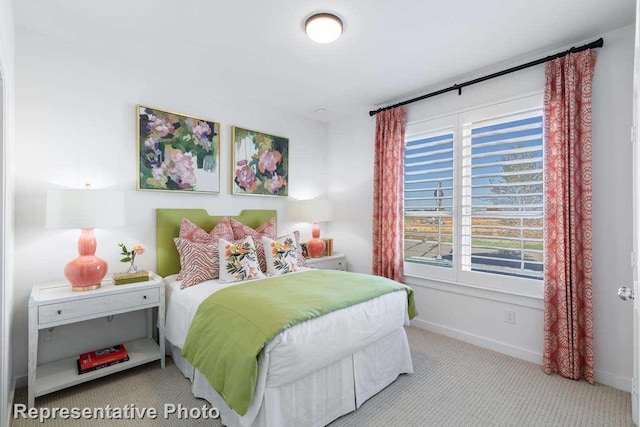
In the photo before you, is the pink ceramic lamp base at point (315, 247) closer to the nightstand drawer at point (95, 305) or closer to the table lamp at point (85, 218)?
the nightstand drawer at point (95, 305)

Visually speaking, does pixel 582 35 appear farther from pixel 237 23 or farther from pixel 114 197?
pixel 114 197

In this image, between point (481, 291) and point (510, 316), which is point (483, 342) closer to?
point (510, 316)

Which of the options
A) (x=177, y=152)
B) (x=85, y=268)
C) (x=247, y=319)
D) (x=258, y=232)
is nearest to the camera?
(x=247, y=319)

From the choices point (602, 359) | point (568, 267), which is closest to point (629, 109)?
point (568, 267)

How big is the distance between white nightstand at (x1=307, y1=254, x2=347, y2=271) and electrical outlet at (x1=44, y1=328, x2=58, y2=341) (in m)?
2.30

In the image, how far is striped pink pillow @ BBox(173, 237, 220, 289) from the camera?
255 cm

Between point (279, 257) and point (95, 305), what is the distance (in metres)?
1.42

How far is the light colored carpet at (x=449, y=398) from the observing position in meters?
1.92

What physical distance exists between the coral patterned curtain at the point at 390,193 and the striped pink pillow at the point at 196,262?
188cm

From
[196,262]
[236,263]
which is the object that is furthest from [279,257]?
[196,262]

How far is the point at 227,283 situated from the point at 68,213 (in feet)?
3.87

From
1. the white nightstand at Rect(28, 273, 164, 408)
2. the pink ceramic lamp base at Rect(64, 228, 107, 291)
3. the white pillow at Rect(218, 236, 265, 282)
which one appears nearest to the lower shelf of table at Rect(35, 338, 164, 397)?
the white nightstand at Rect(28, 273, 164, 408)

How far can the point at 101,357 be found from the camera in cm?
236

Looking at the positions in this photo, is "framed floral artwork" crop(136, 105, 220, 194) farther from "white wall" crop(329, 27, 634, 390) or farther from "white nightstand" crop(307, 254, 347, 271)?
"white wall" crop(329, 27, 634, 390)
